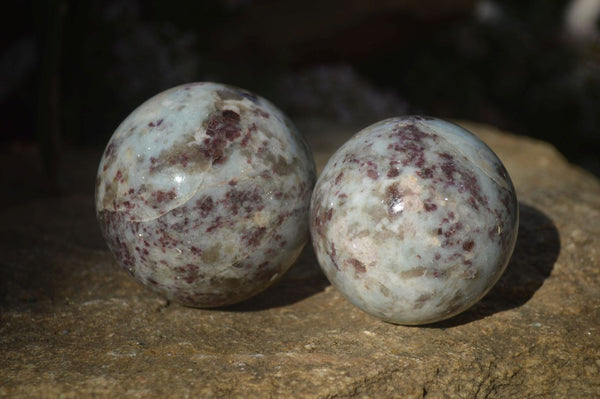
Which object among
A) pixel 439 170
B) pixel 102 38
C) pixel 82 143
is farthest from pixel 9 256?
pixel 102 38

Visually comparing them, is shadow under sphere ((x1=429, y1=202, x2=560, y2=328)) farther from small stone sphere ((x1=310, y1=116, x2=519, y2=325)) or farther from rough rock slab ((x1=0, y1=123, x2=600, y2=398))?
small stone sphere ((x1=310, y1=116, x2=519, y2=325))

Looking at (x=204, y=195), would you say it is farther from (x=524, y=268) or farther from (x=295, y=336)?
(x=524, y=268)

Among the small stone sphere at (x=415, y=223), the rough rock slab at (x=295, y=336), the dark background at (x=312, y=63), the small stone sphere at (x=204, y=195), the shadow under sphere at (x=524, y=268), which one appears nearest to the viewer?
the rough rock slab at (x=295, y=336)

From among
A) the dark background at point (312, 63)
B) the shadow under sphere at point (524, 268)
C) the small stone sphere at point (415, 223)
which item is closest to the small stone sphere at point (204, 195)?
the small stone sphere at point (415, 223)

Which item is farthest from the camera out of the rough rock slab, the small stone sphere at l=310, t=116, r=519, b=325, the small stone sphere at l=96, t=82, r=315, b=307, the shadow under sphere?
the shadow under sphere

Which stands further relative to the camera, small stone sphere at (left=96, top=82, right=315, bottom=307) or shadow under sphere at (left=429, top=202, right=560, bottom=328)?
shadow under sphere at (left=429, top=202, right=560, bottom=328)

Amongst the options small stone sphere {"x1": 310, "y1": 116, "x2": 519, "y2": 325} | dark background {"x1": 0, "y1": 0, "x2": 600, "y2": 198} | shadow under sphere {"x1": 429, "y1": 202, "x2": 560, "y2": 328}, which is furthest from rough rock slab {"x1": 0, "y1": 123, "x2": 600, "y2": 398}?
dark background {"x1": 0, "y1": 0, "x2": 600, "y2": 198}

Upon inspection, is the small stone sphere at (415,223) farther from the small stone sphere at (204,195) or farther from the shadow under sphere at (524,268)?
the shadow under sphere at (524,268)

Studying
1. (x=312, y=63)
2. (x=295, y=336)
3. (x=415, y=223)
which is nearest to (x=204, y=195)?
(x=295, y=336)
